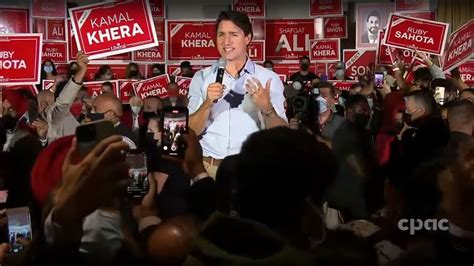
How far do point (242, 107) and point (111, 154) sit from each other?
43cm

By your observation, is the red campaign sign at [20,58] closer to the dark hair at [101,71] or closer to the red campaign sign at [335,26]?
the dark hair at [101,71]

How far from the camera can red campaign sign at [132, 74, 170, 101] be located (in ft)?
10.2

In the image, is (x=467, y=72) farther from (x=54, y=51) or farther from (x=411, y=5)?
(x=54, y=51)

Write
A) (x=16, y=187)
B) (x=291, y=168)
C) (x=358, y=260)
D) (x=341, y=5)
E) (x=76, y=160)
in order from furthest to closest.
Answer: (x=341, y=5) → (x=16, y=187) → (x=358, y=260) → (x=76, y=160) → (x=291, y=168)

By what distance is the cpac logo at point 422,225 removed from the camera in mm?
2439

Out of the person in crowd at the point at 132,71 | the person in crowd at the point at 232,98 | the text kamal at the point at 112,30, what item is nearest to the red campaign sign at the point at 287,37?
the person in crowd at the point at 232,98

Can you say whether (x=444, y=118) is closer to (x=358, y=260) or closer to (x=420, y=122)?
(x=420, y=122)

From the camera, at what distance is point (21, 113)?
2734mm

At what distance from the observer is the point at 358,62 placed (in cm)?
315

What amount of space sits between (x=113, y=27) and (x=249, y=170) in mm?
828

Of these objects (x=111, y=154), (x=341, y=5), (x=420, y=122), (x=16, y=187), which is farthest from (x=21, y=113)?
(x=420, y=122)

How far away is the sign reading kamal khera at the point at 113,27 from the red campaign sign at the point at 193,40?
0.08 meters

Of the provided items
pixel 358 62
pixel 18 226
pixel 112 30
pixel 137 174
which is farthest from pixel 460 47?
pixel 18 226

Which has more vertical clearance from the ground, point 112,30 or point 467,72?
point 112,30
